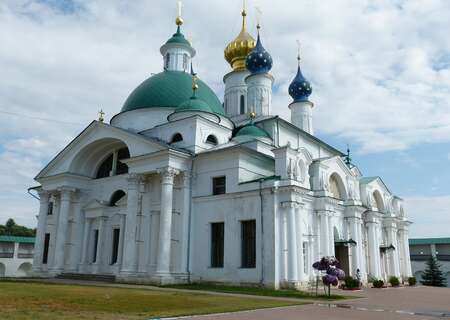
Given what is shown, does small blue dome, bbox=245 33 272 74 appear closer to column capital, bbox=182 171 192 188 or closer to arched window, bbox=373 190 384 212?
arched window, bbox=373 190 384 212

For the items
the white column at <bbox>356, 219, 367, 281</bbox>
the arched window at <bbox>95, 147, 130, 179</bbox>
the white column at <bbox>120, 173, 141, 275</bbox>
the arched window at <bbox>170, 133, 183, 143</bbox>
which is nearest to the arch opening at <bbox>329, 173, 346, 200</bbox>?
the white column at <bbox>356, 219, 367, 281</bbox>

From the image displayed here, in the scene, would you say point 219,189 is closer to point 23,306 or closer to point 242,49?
point 23,306

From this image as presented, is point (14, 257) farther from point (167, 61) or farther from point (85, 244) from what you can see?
point (167, 61)

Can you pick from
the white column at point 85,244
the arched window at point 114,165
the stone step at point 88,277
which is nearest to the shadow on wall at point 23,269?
the white column at point 85,244

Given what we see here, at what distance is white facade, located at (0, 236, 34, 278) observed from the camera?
1699 inches

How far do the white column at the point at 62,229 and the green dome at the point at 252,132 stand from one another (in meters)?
11.7

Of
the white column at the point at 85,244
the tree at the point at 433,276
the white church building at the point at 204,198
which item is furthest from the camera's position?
the tree at the point at 433,276

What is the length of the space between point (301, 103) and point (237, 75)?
577cm

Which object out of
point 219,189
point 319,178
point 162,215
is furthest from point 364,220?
point 162,215

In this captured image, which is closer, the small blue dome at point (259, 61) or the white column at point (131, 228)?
the white column at point (131, 228)

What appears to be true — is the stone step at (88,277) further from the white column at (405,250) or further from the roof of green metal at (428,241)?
the roof of green metal at (428,241)

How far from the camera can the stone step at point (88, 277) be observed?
24.1 meters

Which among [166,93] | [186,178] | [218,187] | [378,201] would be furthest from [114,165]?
[378,201]

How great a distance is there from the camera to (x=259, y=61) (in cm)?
3288
